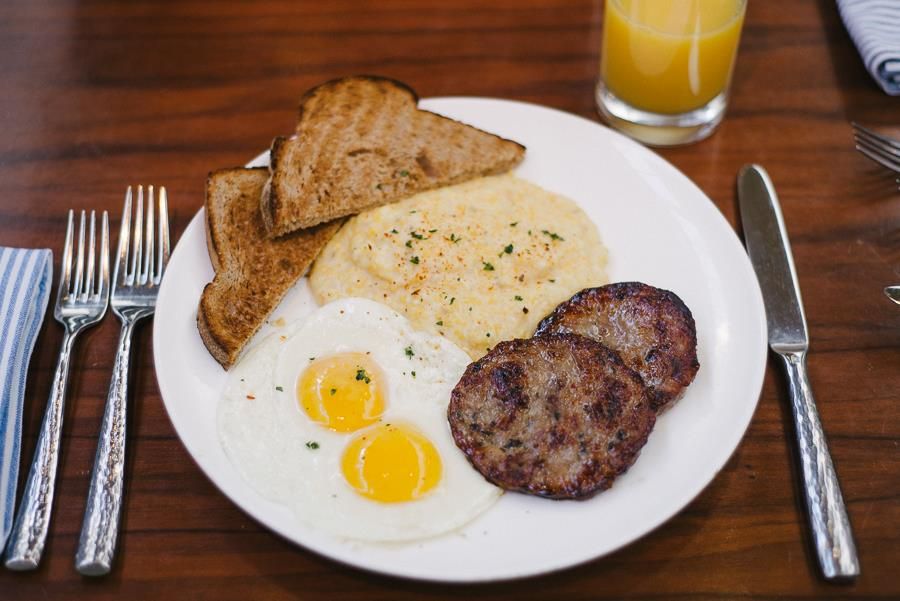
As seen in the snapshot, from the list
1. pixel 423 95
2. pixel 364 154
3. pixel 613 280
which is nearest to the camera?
pixel 613 280

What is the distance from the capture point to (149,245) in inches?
122

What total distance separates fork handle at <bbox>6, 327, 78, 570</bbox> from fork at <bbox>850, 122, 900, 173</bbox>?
122 inches

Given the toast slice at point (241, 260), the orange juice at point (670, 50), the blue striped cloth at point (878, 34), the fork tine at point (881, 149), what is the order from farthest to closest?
the blue striped cloth at point (878, 34)
the fork tine at point (881, 149)
the orange juice at point (670, 50)
the toast slice at point (241, 260)

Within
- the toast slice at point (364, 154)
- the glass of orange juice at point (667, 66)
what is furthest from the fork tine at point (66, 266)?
the glass of orange juice at point (667, 66)

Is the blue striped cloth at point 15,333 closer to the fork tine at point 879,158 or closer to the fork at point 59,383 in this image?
the fork at point 59,383

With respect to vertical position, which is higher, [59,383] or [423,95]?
[423,95]

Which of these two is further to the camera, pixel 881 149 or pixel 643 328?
pixel 881 149

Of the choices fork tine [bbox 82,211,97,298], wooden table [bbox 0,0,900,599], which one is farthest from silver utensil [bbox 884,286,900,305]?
fork tine [bbox 82,211,97,298]

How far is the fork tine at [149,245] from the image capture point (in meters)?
3.02

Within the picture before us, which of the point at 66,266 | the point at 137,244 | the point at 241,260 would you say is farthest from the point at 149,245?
the point at 241,260

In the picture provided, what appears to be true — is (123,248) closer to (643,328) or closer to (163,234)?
(163,234)

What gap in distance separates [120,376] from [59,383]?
195mm


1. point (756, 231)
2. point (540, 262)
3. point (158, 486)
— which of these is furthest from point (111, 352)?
point (756, 231)

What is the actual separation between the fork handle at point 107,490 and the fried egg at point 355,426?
353 mm
